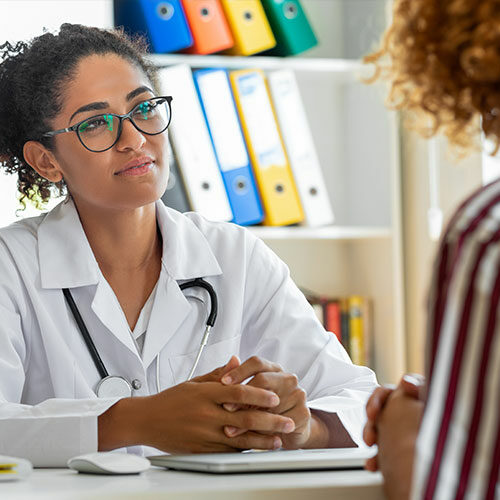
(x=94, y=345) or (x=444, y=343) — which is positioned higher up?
(x=444, y=343)

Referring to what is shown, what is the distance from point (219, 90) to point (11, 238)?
1.06 metres

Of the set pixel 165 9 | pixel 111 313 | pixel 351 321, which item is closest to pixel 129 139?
pixel 111 313

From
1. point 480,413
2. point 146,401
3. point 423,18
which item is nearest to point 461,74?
point 423,18

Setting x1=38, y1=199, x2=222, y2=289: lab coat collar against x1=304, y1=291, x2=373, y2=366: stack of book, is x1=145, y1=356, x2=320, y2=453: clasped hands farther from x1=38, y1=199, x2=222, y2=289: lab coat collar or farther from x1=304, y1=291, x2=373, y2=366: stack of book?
x1=304, y1=291, x2=373, y2=366: stack of book

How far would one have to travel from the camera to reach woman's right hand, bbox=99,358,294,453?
123 centimetres

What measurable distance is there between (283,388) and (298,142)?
1.47 meters

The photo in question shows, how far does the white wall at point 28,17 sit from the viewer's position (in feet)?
8.53

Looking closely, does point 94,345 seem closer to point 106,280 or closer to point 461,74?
point 106,280

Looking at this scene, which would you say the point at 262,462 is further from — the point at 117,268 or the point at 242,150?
the point at 242,150

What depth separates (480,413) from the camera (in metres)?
0.67

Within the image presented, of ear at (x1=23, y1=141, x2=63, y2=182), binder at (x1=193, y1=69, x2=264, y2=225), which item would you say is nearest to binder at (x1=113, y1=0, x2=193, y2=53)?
binder at (x1=193, y1=69, x2=264, y2=225)

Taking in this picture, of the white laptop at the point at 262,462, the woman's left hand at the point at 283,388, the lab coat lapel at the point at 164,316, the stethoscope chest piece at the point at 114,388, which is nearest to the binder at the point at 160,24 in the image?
the lab coat lapel at the point at 164,316

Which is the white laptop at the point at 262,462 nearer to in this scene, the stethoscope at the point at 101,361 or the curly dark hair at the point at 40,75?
the stethoscope at the point at 101,361

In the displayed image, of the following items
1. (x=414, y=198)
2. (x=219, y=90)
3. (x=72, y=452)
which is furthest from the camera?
(x=414, y=198)
